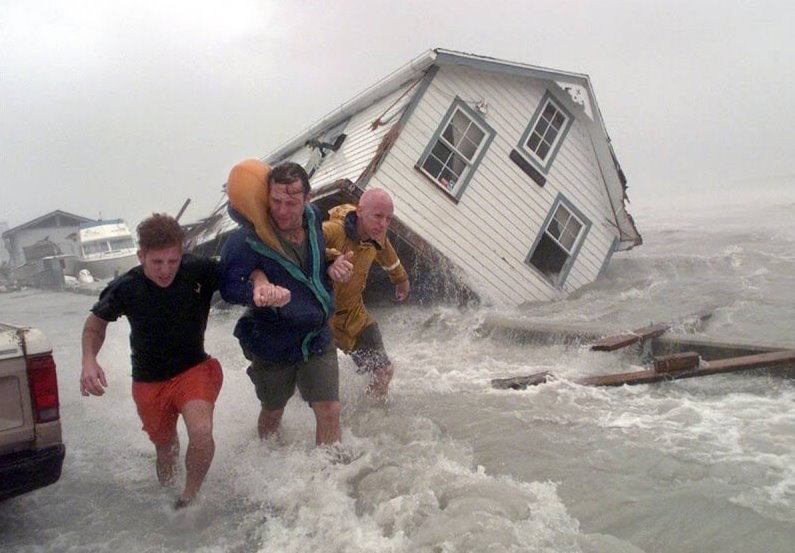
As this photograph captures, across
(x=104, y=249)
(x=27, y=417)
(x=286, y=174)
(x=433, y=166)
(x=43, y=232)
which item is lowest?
(x=43, y=232)

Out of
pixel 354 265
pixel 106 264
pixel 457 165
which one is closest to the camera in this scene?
pixel 354 265

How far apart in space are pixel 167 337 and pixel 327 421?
112 centimetres

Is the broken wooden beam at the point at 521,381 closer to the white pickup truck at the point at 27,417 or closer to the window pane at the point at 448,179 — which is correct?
the white pickup truck at the point at 27,417

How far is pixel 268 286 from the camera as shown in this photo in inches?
131

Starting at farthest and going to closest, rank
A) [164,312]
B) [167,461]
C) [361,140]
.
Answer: [361,140] → [167,461] → [164,312]

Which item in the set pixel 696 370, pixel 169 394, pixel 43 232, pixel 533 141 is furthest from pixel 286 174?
pixel 43 232

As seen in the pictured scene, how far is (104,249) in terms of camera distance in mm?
36906

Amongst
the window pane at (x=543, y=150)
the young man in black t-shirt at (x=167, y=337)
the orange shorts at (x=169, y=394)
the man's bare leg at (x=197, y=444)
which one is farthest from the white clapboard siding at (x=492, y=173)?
the man's bare leg at (x=197, y=444)

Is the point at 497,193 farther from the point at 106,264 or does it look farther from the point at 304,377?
the point at 106,264

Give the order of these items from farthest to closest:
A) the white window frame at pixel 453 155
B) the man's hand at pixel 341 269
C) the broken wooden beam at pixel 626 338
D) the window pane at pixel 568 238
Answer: the window pane at pixel 568 238
the white window frame at pixel 453 155
the broken wooden beam at pixel 626 338
the man's hand at pixel 341 269

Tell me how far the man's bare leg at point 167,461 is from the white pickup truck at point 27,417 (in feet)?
2.01

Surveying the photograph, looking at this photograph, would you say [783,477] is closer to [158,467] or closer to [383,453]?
[383,453]

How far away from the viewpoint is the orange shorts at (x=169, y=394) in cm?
369

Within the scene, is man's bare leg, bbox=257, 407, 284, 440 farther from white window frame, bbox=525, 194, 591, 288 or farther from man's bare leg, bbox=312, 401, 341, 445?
white window frame, bbox=525, 194, 591, 288
